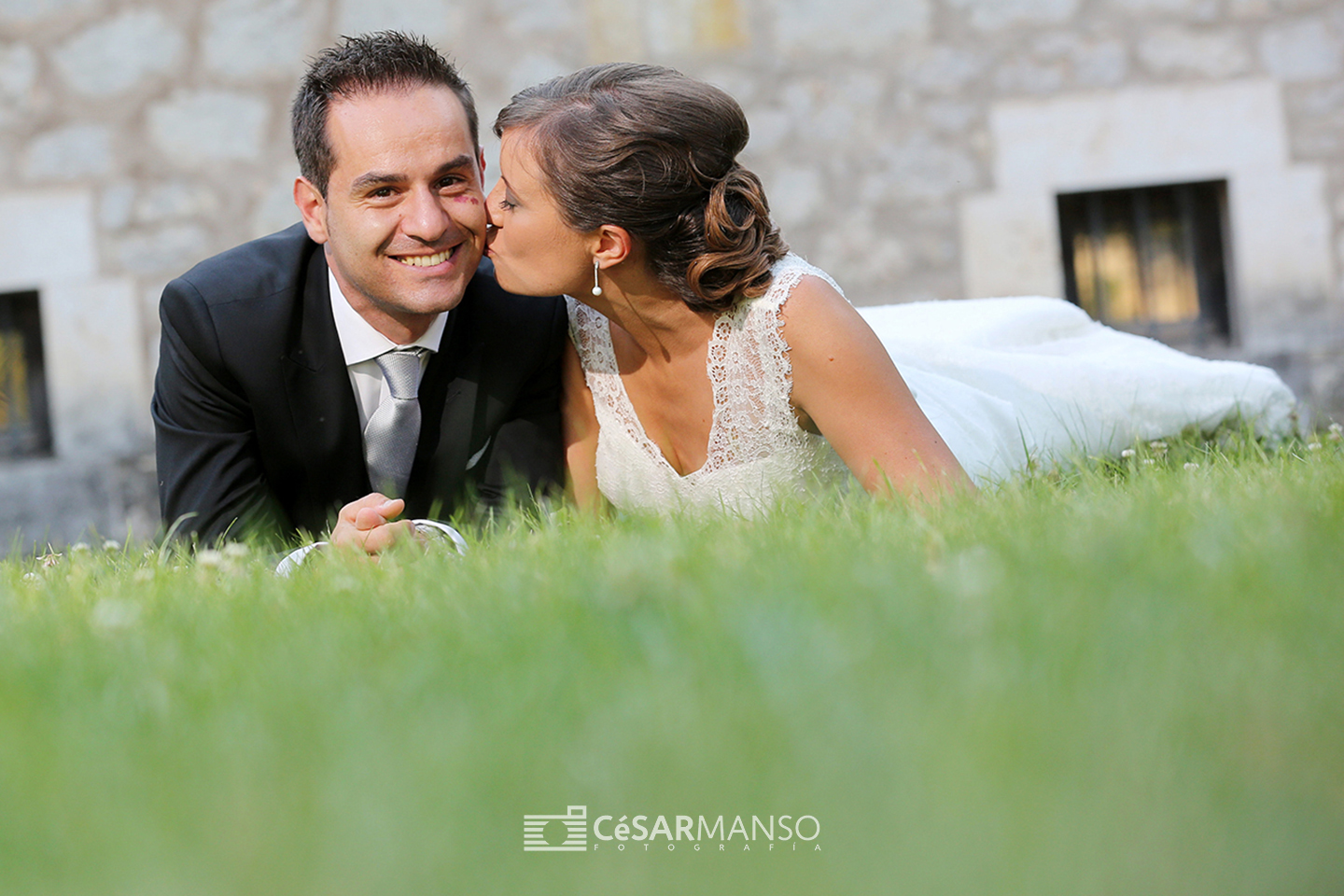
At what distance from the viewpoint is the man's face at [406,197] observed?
3.13 metres

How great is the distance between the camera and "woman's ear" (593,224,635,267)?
3010 mm

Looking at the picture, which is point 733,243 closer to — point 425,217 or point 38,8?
point 425,217

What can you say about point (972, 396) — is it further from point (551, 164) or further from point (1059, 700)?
point (1059, 700)

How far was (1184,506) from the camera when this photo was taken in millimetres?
1967

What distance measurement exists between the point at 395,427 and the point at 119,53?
11.6ft

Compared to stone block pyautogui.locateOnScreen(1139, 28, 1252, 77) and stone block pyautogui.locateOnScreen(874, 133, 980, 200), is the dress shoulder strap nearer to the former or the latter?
stone block pyautogui.locateOnScreen(874, 133, 980, 200)

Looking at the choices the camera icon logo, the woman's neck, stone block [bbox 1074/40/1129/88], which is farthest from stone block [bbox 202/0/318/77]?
the camera icon logo

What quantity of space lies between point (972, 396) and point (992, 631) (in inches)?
108

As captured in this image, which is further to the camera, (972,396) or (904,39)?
(904,39)

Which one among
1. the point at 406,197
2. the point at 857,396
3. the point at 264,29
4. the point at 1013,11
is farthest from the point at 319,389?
the point at 1013,11

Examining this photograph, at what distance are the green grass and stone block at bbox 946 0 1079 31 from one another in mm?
4270

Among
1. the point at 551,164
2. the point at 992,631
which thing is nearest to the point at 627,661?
the point at 992,631

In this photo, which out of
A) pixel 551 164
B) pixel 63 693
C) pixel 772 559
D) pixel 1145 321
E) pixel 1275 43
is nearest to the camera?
pixel 63 693

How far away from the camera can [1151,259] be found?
581 cm
